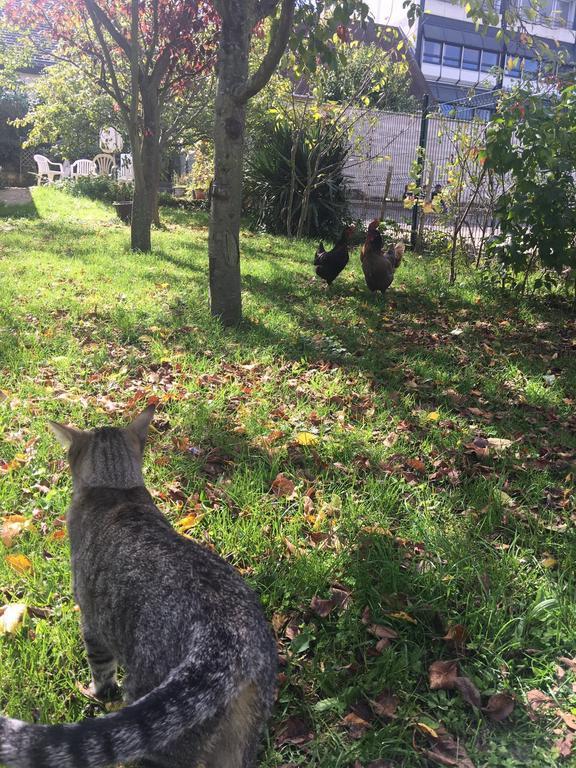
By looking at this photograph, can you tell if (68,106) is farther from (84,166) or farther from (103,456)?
(103,456)

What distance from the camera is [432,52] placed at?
44312 mm

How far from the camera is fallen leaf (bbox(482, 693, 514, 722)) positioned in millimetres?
2057

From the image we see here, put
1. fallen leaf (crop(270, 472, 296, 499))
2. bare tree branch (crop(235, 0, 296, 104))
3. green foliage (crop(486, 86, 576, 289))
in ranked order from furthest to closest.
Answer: green foliage (crop(486, 86, 576, 289))
bare tree branch (crop(235, 0, 296, 104))
fallen leaf (crop(270, 472, 296, 499))

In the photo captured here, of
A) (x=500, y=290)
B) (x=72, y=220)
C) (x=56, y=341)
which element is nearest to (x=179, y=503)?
(x=56, y=341)

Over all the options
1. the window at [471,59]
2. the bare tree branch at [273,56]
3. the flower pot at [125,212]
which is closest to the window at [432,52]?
the window at [471,59]

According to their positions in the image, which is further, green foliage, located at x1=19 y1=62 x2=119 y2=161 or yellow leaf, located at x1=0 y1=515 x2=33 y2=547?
green foliage, located at x1=19 y1=62 x2=119 y2=161

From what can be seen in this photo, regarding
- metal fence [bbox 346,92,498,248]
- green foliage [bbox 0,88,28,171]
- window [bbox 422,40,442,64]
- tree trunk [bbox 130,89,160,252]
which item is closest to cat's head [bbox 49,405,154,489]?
metal fence [bbox 346,92,498,248]

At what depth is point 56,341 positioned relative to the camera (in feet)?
17.4

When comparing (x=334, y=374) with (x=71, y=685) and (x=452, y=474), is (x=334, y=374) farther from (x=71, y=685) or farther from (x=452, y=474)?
(x=71, y=685)

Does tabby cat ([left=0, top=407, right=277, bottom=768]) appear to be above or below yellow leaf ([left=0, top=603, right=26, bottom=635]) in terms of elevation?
above

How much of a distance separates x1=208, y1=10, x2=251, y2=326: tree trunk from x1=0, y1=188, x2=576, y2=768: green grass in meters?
0.35

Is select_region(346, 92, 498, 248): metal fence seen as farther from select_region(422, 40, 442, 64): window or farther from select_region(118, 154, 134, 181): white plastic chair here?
select_region(422, 40, 442, 64): window

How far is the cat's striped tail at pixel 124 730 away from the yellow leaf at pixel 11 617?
1266 millimetres

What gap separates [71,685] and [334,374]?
3.38 m
